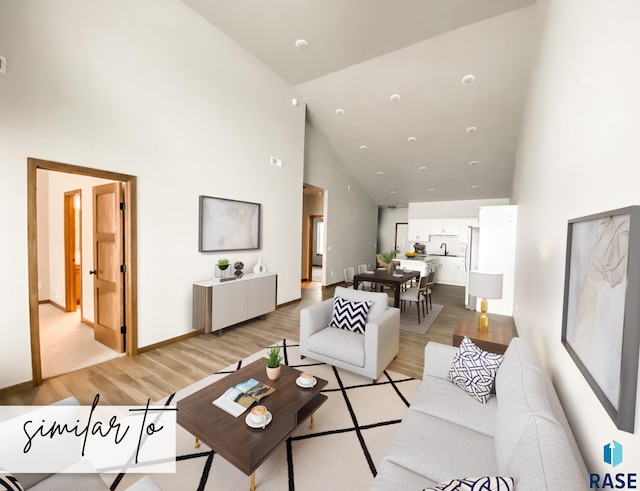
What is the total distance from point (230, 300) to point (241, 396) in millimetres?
2278

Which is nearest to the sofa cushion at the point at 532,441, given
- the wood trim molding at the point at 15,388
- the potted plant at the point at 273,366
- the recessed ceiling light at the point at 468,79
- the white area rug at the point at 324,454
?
the white area rug at the point at 324,454

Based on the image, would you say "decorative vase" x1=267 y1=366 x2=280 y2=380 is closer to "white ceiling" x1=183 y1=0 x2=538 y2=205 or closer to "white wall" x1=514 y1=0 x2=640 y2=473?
"white wall" x1=514 y1=0 x2=640 y2=473

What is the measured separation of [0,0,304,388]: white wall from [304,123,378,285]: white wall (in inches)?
61.2

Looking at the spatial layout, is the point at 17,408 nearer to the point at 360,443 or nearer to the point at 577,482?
the point at 360,443

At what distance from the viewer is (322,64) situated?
15.6 feet

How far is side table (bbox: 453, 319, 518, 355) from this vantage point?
8.41 feet

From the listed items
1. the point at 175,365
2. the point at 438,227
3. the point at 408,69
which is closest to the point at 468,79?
the point at 408,69

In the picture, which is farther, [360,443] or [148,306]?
[148,306]

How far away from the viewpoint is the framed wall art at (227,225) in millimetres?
4086

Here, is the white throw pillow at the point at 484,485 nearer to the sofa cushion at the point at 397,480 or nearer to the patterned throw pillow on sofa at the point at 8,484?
the sofa cushion at the point at 397,480

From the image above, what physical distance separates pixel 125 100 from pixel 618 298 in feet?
14.1

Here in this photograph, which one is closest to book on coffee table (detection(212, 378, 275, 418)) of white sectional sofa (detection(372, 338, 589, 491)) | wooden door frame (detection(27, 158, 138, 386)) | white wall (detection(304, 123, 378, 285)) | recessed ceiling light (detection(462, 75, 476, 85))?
white sectional sofa (detection(372, 338, 589, 491))

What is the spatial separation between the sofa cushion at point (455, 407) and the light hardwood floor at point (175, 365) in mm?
1175

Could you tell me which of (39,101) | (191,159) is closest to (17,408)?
(39,101)
